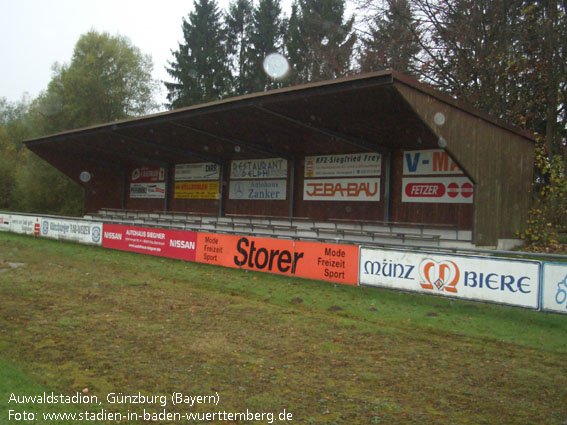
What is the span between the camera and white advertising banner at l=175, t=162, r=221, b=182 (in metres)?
32.7

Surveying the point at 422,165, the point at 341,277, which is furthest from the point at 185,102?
the point at 341,277

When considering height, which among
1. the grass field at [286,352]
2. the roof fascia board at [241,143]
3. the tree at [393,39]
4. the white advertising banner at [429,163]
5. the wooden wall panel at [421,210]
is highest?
the tree at [393,39]

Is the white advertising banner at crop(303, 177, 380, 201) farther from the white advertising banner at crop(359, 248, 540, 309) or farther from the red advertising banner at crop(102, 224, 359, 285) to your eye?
the white advertising banner at crop(359, 248, 540, 309)

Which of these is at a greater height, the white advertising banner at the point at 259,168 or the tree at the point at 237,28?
the tree at the point at 237,28

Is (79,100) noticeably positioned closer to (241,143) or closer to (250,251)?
(241,143)

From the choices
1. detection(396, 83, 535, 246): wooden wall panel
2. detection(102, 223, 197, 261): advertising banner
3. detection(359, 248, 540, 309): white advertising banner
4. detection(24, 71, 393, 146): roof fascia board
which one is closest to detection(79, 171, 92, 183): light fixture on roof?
detection(24, 71, 393, 146): roof fascia board

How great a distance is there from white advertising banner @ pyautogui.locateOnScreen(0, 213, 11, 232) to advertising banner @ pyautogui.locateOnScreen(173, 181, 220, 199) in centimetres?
1153

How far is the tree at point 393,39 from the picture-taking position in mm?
25453

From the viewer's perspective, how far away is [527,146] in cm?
2056

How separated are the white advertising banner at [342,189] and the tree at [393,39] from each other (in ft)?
23.8

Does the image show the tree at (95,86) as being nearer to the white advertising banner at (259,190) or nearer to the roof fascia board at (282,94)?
the roof fascia board at (282,94)

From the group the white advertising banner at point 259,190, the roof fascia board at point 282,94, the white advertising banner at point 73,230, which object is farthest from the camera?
the white advertising banner at point 259,190

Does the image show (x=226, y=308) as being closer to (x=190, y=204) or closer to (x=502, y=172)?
(x=502, y=172)

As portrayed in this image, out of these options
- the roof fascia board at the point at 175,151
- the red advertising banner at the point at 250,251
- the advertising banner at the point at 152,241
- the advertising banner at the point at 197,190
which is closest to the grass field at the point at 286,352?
the red advertising banner at the point at 250,251
